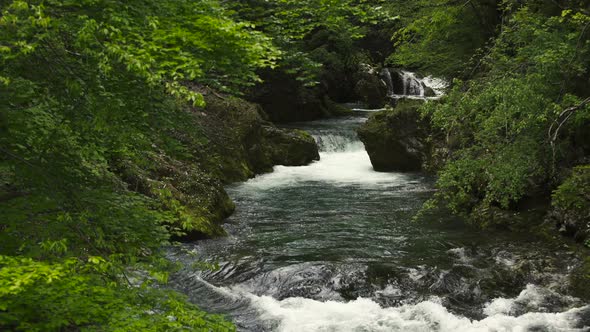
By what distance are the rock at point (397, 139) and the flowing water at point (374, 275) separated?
5.47 meters

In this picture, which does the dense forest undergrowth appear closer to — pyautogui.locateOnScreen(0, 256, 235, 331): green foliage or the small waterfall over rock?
pyautogui.locateOnScreen(0, 256, 235, 331): green foliage

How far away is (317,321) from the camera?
311 inches

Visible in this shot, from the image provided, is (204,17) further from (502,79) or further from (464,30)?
(464,30)

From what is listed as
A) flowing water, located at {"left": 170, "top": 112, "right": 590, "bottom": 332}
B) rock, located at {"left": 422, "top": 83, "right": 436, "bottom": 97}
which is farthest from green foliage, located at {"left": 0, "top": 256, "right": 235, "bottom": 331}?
rock, located at {"left": 422, "top": 83, "right": 436, "bottom": 97}

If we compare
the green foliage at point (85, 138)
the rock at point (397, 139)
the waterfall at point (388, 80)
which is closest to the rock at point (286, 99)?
the waterfall at point (388, 80)

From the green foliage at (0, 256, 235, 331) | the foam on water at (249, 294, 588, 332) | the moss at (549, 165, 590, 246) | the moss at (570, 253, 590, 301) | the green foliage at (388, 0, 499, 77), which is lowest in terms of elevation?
the foam on water at (249, 294, 588, 332)

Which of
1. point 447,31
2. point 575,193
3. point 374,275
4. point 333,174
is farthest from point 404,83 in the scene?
point 374,275

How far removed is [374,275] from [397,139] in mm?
11116

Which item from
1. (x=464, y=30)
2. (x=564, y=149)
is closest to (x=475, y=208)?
(x=564, y=149)

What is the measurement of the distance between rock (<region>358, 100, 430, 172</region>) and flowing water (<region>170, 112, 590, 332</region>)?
5.47m

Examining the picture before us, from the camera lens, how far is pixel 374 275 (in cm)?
944

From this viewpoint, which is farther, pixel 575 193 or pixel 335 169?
pixel 335 169

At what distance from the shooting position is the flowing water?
26.0ft

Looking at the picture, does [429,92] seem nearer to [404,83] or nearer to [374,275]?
[404,83]
